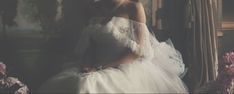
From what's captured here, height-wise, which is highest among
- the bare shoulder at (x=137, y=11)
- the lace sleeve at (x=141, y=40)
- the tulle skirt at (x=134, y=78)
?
the bare shoulder at (x=137, y=11)

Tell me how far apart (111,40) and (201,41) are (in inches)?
22.0

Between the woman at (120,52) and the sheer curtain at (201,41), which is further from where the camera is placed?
the sheer curtain at (201,41)

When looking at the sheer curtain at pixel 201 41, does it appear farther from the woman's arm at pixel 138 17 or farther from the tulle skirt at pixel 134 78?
the woman's arm at pixel 138 17

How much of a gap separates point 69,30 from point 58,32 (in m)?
0.06

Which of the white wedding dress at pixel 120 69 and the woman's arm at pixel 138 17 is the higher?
the woman's arm at pixel 138 17

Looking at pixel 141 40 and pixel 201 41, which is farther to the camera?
pixel 201 41

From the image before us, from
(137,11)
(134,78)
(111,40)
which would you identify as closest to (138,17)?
(137,11)

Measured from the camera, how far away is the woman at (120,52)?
296cm

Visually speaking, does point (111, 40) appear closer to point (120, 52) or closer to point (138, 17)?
point (120, 52)

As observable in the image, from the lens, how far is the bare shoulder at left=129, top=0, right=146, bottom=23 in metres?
3.02

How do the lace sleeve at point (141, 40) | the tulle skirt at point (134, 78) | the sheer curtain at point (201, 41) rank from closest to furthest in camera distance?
1. the tulle skirt at point (134, 78)
2. the lace sleeve at point (141, 40)
3. the sheer curtain at point (201, 41)

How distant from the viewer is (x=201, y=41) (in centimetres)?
323

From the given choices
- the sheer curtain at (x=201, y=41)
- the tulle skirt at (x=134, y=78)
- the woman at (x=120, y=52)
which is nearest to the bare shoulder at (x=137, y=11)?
the woman at (x=120, y=52)

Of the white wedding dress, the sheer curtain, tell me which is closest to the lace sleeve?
the white wedding dress
